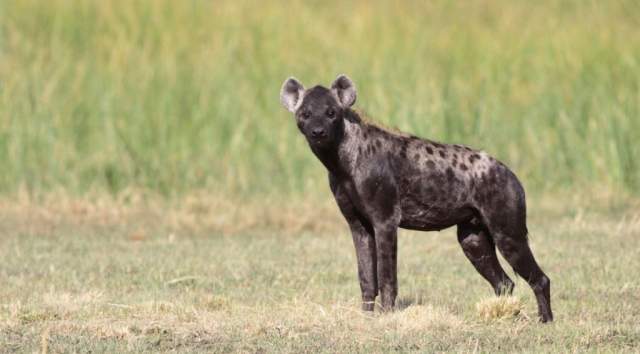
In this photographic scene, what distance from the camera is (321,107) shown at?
7730mm

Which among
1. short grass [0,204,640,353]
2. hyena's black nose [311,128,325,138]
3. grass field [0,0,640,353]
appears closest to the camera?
short grass [0,204,640,353]

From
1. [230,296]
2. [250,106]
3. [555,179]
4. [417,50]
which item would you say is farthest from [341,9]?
[230,296]

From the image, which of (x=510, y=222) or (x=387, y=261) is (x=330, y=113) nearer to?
(x=387, y=261)

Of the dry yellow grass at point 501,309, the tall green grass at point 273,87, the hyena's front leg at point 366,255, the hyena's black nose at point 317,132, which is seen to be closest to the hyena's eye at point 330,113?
the hyena's black nose at point 317,132

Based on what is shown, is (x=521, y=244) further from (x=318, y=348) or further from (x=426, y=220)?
(x=318, y=348)

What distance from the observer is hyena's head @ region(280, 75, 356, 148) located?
7652 millimetres

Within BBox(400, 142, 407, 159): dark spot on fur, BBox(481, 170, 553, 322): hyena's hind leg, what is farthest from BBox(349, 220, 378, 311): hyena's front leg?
BBox(481, 170, 553, 322): hyena's hind leg

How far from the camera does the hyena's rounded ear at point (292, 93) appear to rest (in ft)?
26.1

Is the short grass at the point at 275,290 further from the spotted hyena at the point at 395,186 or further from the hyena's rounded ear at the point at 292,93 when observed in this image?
the hyena's rounded ear at the point at 292,93

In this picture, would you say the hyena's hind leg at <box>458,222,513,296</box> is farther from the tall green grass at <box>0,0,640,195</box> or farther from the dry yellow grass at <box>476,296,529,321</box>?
the tall green grass at <box>0,0,640,195</box>

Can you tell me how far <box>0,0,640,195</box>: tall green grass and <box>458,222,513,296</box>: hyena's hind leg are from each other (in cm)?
629

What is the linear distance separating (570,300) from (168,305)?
2.69 metres

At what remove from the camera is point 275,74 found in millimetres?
15797

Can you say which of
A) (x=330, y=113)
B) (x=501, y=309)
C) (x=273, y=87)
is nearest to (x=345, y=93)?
(x=330, y=113)
